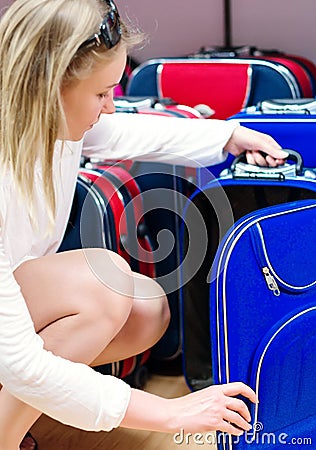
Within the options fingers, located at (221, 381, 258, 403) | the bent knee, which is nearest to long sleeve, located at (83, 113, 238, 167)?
the bent knee

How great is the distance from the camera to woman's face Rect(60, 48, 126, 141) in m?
0.99

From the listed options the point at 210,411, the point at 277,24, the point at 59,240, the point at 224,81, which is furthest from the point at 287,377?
the point at 277,24

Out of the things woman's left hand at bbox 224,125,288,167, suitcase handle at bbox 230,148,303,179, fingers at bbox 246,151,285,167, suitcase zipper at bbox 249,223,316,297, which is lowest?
suitcase zipper at bbox 249,223,316,297

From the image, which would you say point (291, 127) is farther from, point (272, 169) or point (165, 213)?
point (165, 213)

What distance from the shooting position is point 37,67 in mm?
956

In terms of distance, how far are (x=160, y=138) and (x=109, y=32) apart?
0.39 m

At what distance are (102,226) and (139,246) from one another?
0.12m

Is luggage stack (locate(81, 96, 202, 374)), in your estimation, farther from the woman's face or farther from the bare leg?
the woman's face

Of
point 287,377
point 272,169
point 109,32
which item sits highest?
point 109,32

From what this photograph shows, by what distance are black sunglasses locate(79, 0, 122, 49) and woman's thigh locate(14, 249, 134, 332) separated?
1.15 ft

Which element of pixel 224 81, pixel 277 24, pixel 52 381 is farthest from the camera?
pixel 277 24

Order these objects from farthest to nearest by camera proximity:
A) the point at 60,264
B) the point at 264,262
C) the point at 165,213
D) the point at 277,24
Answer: the point at 277,24 < the point at 165,213 < the point at 60,264 < the point at 264,262

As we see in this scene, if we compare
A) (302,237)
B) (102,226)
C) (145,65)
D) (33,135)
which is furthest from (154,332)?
(145,65)

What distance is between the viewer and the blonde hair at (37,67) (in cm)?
95
